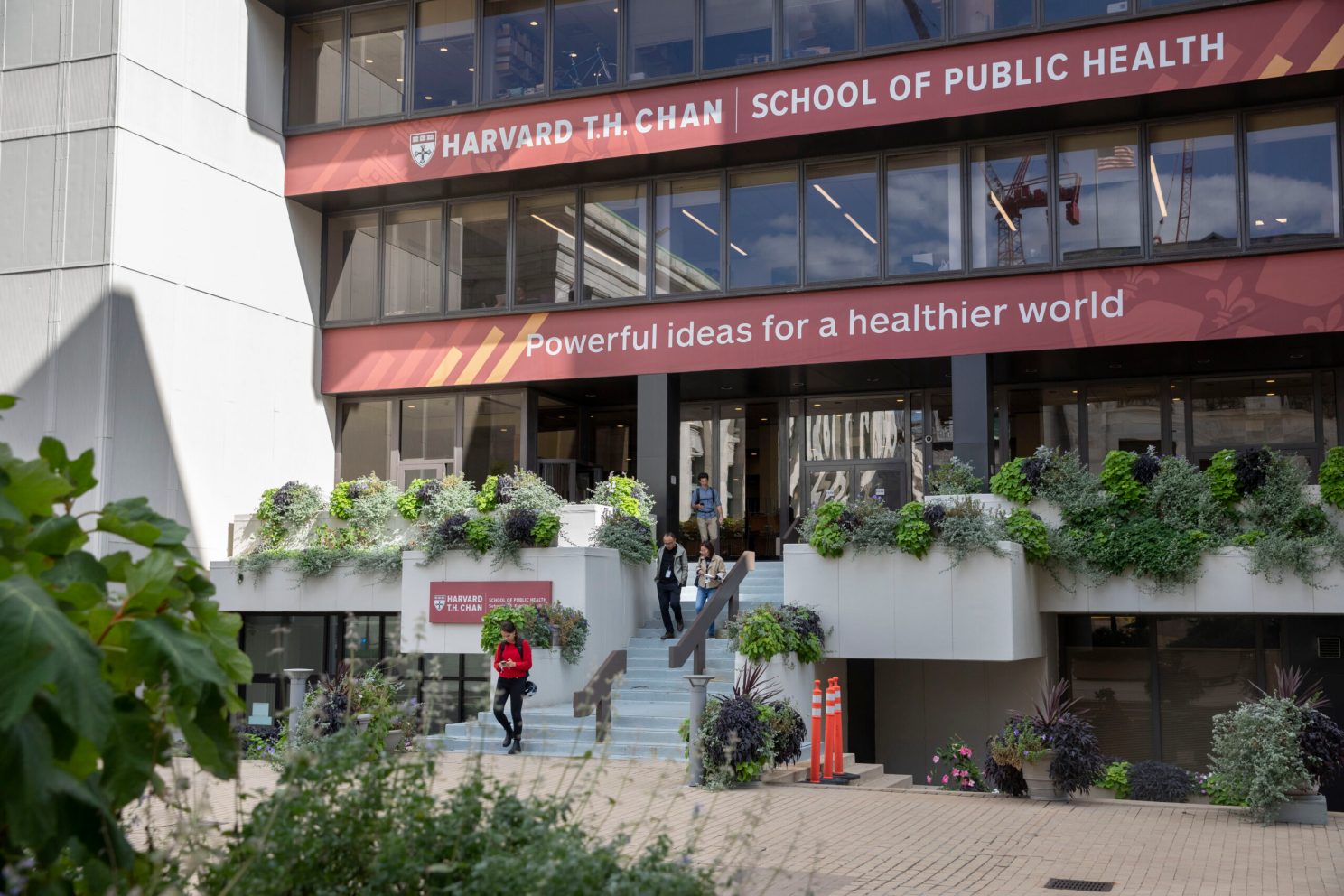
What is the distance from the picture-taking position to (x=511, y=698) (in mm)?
16609

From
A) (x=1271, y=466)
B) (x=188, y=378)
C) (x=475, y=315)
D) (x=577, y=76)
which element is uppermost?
(x=577, y=76)

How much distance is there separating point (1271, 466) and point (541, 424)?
14.0 metres

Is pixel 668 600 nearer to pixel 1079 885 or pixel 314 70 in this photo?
pixel 1079 885

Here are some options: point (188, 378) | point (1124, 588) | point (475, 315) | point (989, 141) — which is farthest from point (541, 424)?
point (1124, 588)

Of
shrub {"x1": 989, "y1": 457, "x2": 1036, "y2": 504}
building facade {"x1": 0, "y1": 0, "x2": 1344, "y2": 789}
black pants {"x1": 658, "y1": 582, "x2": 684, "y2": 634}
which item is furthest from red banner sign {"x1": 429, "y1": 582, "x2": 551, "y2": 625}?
shrub {"x1": 989, "y1": 457, "x2": 1036, "y2": 504}

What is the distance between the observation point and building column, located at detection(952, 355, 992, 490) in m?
22.0

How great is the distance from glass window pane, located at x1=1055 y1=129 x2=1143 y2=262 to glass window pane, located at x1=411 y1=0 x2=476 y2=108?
451 inches

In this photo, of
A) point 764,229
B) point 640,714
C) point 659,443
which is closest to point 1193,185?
point 764,229

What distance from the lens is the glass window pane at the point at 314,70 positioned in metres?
26.6

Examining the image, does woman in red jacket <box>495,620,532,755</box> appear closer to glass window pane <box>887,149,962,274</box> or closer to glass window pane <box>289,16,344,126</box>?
glass window pane <box>887,149,962,274</box>

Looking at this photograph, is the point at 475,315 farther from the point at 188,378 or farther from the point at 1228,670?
the point at 1228,670

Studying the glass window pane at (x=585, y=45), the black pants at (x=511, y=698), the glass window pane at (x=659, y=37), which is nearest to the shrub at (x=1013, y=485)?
the black pants at (x=511, y=698)

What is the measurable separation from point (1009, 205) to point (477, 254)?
1045cm

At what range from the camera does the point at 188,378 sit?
23.7 meters
